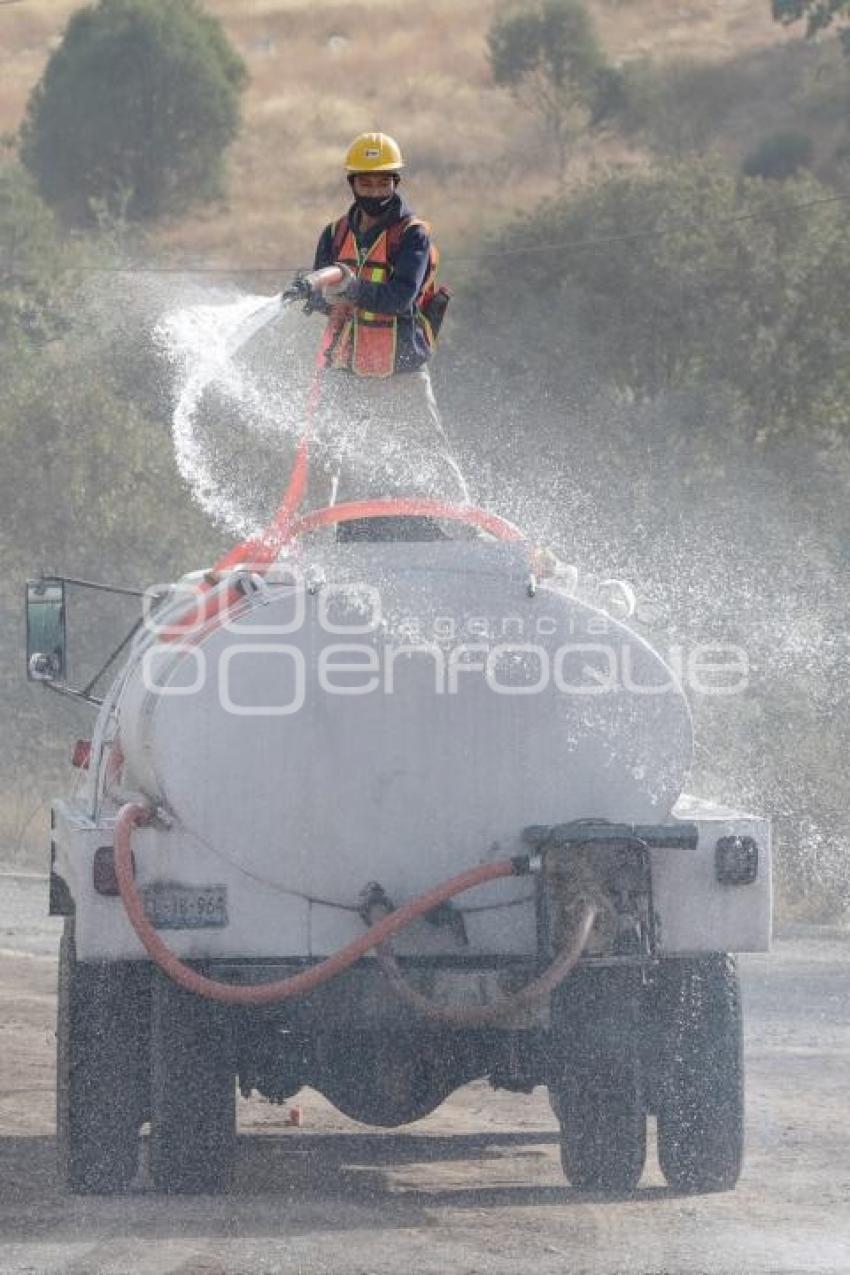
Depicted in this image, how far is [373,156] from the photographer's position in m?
8.80

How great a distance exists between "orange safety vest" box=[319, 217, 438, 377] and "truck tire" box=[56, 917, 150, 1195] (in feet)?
7.71

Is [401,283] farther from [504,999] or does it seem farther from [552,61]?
[552,61]

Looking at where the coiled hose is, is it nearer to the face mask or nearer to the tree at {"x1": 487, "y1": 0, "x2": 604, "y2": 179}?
the face mask

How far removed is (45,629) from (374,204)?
6.25 feet

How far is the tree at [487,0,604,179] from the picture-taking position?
209 feet

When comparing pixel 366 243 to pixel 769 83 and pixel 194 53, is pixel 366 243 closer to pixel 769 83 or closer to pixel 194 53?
pixel 194 53

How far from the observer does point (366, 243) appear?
8914 millimetres

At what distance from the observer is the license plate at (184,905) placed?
7.29 meters

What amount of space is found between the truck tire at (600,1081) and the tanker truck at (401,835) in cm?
1

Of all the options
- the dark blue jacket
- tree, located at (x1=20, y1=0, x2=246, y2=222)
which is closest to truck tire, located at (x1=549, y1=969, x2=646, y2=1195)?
the dark blue jacket

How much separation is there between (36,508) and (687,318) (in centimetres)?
1143

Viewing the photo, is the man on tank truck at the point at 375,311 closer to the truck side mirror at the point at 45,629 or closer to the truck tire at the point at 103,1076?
the truck side mirror at the point at 45,629

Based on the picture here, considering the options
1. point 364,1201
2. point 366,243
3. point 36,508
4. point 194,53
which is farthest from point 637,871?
point 194,53

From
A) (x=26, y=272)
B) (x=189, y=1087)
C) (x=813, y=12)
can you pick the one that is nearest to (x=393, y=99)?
(x=813, y=12)
